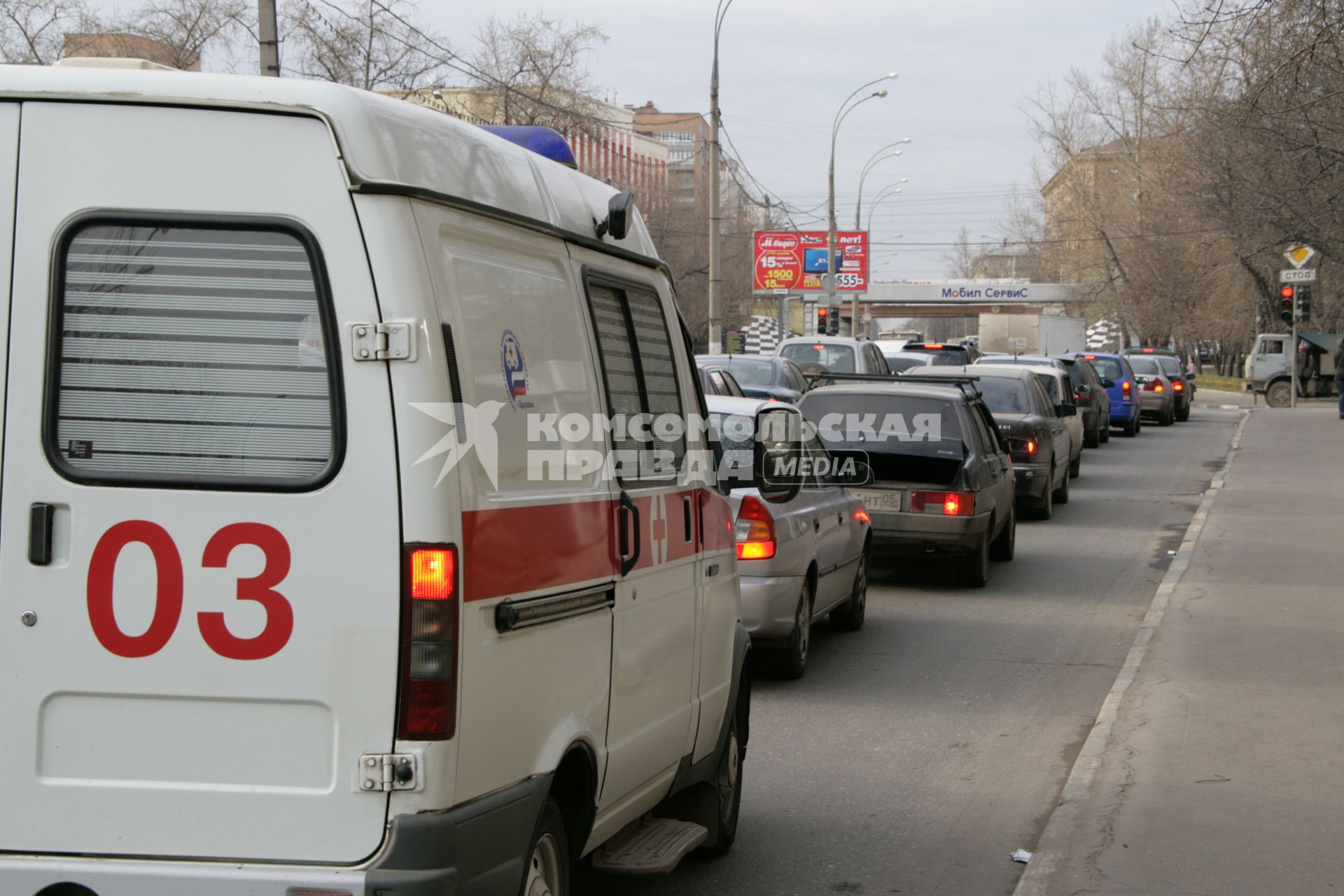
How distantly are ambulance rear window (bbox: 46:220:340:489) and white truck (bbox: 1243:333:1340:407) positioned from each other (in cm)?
4617

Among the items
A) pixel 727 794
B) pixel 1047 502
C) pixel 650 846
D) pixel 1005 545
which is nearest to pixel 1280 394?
pixel 1047 502

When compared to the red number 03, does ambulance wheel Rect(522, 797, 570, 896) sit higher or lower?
lower

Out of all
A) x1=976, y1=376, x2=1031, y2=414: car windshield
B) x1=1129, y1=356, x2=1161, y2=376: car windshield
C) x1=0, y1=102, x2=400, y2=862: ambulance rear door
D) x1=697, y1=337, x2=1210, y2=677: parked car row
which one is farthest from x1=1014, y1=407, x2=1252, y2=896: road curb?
x1=1129, y1=356, x2=1161, y2=376: car windshield

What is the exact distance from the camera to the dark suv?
39.3 feet

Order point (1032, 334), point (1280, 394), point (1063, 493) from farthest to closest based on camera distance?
point (1032, 334) → point (1280, 394) → point (1063, 493)

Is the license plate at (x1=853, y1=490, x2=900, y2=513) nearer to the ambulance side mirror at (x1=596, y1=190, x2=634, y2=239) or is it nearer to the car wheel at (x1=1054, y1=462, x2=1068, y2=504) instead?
the ambulance side mirror at (x1=596, y1=190, x2=634, y2=239)

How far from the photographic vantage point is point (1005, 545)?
46.3 ft

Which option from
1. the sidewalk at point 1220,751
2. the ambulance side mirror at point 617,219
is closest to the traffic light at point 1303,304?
the sidewalk at point 1220,751

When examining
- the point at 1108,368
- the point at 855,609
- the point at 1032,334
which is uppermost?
the point at 1032,334

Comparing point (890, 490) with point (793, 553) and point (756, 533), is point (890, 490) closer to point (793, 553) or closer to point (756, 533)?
point (793, 553)

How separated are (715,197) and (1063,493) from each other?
11.4m

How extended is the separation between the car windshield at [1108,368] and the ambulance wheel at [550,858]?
3053 cm

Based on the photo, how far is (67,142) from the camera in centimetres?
322

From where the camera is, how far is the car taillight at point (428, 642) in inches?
126
